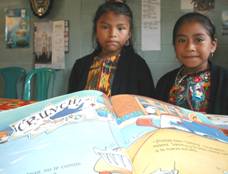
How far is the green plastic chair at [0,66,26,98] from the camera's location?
216 cm

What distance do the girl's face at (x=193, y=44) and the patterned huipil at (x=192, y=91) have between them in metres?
0.05

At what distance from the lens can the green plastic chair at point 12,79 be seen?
2162 mm

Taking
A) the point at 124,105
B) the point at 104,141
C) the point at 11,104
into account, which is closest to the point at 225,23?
the point at 11,104

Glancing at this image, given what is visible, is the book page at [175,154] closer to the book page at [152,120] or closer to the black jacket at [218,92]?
the book page at [152,120]

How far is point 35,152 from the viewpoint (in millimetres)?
298

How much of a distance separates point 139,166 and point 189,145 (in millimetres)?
66

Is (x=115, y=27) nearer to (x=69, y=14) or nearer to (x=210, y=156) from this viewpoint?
(x=69, y=14)

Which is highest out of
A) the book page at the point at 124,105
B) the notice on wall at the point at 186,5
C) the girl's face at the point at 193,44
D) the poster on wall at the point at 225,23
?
the notice on wall at the point at 186,5

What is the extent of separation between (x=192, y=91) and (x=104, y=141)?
778mm

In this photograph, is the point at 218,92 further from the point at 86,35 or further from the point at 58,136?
the point at 86,35

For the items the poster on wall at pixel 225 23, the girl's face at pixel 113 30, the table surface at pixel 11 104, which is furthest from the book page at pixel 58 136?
the poster on wall at pixel 225 23

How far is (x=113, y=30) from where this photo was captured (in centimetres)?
126

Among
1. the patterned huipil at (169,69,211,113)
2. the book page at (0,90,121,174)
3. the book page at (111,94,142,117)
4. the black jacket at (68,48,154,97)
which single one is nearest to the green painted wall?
the black jacket at (68,48,154,97)

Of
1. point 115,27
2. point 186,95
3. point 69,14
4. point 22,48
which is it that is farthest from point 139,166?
point 22,48
